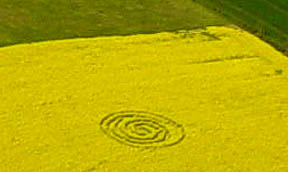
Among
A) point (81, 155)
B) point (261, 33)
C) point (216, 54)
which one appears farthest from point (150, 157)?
point (261, 33)

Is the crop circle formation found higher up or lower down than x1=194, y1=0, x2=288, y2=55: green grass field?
lower down

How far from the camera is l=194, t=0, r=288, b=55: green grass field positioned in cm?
3613

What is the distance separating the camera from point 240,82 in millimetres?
29328

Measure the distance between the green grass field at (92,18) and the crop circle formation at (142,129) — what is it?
25.9 feet

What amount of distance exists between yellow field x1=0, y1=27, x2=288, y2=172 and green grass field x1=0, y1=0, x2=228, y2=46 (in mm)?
1147

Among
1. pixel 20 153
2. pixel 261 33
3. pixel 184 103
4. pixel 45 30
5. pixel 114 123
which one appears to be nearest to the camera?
pixel 20 153

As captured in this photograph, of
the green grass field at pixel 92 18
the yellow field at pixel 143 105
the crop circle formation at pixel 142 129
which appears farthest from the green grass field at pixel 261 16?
the crop circle formation at pixel 142 129

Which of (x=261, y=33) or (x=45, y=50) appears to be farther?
(x=261, y=33)

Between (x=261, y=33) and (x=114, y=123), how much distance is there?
1460cm

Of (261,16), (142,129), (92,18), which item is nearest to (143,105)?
(142,129)

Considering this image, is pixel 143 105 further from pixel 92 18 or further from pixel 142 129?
pixel 92 18

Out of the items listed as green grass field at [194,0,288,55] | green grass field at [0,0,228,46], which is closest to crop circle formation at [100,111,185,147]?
green grass field at [0,0,228,46]

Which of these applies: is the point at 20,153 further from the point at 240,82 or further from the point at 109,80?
the point at 240,82

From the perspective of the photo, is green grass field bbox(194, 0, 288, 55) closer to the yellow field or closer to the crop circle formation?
the yellow field
